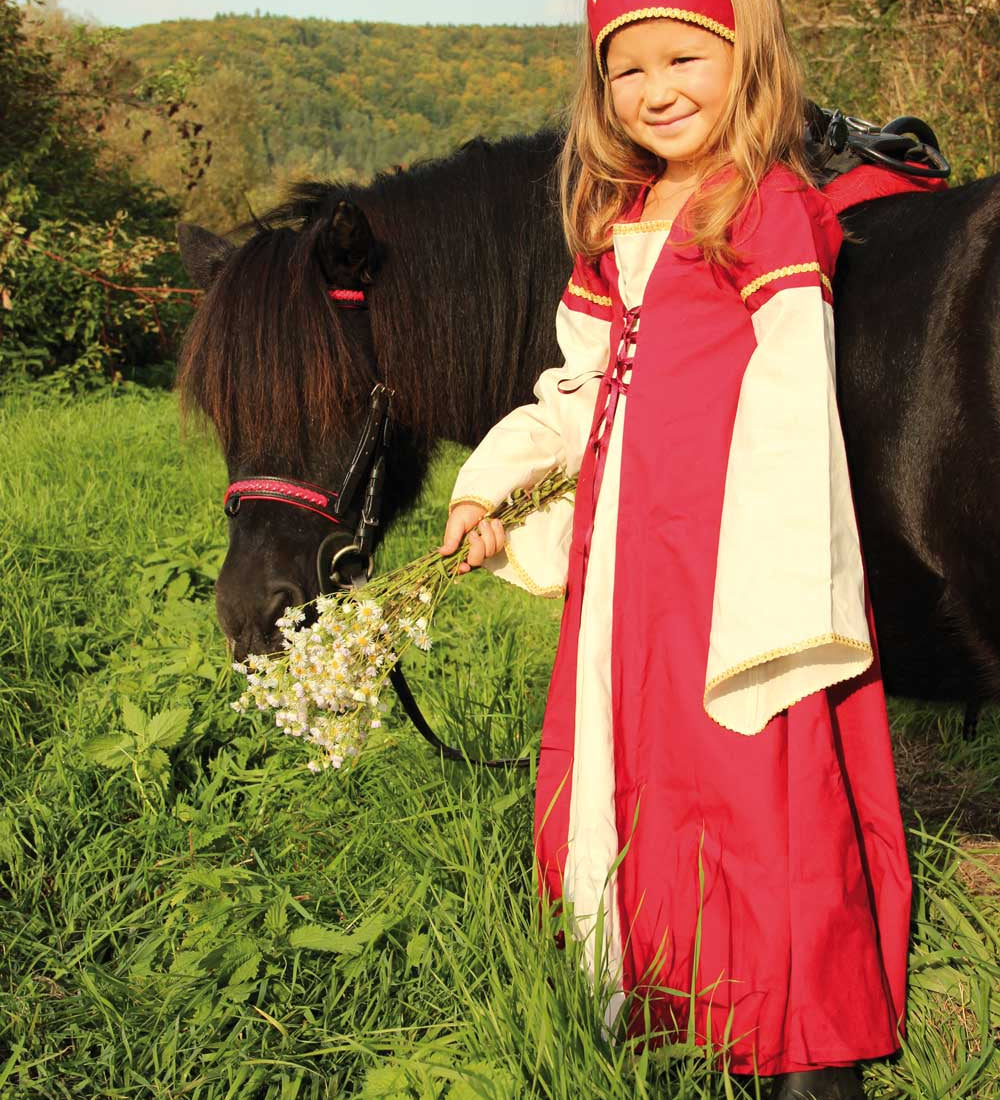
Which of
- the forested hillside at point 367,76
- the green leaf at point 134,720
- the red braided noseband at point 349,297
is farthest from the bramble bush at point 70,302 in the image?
the forested hillside at point 367,76

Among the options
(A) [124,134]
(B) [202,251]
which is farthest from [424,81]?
(B) [202,251]

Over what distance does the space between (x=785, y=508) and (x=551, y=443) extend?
57cm

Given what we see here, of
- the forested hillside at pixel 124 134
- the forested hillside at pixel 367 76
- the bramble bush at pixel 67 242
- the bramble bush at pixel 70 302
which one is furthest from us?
the forested hillside at pixel 367 76

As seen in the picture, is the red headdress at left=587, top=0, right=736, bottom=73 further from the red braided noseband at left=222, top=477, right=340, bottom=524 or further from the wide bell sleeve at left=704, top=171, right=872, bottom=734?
the red braided noseband at left=222, top=477, right=340, bottom=524

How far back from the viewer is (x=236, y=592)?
6.93ft

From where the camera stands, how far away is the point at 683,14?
1542mm

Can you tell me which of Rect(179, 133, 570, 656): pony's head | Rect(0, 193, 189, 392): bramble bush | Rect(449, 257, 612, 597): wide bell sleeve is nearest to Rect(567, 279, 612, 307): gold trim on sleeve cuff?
Rect(449, 257, 612, 597): wide bell sleeve

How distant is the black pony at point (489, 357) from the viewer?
1.63 meters

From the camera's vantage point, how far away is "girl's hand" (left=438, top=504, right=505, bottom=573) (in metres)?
1.86

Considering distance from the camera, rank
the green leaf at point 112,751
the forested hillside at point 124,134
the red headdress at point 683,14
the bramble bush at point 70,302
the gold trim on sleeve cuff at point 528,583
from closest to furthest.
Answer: the red headdress at point 683,14
the gold trim on sleeve cuff at point 528,583
the green leaf at point 112,751
the forested hillside at point 124,134
the bramble bush at point 70,302

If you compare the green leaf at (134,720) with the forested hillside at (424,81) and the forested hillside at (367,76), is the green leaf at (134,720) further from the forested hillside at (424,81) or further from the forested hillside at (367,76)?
the forested hillside at (367,76)

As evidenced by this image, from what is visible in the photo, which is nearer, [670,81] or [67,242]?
[670,81]

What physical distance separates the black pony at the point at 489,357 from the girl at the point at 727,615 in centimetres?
22

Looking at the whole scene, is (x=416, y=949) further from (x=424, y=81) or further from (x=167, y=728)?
(x=424, y=81)
